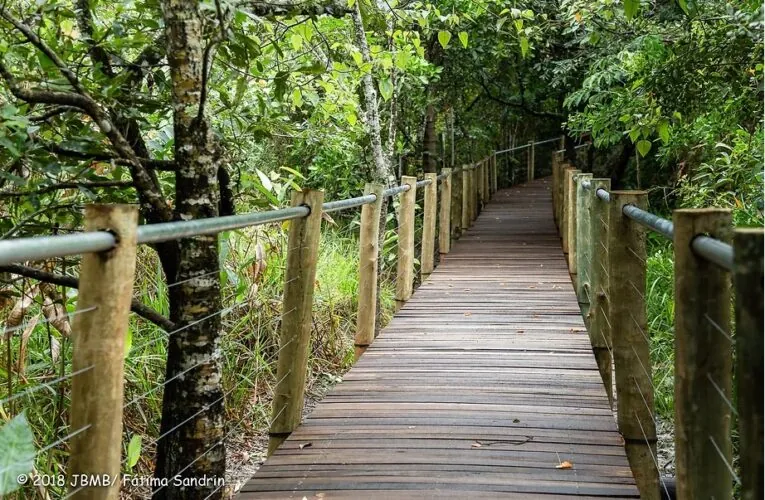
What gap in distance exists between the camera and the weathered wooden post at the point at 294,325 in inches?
118

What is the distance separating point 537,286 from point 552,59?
20.4 ft

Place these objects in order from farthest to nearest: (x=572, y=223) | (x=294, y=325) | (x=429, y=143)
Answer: (x=429, y=143) < (x=572, y=223) < (x=294, y=325)

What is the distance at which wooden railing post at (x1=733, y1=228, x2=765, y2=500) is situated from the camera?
117 centimetres

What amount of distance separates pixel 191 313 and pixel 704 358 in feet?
5.02

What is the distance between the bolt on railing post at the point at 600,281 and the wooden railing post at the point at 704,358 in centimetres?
236

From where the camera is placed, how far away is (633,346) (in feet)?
9.25

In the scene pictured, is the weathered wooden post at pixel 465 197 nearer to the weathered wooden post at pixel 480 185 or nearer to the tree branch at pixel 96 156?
the weathered wooden post at pixel 480 185

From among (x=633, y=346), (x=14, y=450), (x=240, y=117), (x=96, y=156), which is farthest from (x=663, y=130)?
(x=14, y=450)

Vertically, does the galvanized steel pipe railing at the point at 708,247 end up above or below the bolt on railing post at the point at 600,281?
above

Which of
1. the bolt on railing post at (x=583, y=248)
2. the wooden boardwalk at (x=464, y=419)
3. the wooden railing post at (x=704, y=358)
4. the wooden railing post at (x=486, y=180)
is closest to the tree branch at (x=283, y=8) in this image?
the wooden boardwalk at (x=464, y=419)

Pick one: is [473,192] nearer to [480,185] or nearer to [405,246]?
[480,185]

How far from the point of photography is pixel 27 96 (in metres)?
2.25

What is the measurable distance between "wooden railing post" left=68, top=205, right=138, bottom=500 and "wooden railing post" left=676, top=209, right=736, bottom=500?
120cm

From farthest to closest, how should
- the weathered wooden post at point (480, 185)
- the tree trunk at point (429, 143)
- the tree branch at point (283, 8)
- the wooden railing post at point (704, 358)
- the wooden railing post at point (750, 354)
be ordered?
1. the weathered wooden post at point (480, 185)
2. the tree trunk at point (429, 143)
3. the tree branch at point (283, 8)
4. the wooden railing post at point (704, 358)
5. the wooden railing post at point (750, 354)
